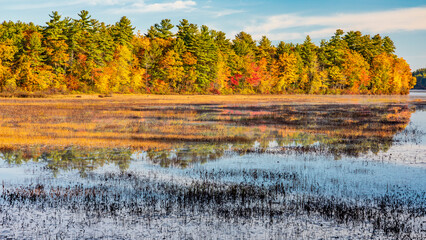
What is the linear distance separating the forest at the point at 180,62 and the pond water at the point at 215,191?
5902 centimetres

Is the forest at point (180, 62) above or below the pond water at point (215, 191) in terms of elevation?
above

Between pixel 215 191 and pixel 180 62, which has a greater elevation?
pixel 180 62

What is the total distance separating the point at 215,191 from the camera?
1145cm

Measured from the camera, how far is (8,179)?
12.7 m

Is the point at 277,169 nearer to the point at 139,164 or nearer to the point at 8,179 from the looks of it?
the point at 139,164

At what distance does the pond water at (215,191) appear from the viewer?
867 cm

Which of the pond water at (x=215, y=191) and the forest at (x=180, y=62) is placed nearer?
the pond water at (x=215, y=191)

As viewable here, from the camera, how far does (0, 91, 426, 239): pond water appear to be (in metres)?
8.67

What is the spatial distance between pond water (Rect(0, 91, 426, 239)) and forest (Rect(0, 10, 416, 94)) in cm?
5902

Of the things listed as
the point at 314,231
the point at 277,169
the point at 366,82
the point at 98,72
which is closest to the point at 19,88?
the point at 98,72

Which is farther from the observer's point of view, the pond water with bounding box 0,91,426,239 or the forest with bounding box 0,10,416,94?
the forest with bounding box 0,10,416,94

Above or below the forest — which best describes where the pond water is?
below

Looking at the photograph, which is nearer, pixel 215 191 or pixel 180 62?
pixel 215 191

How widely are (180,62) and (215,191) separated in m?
80.9
